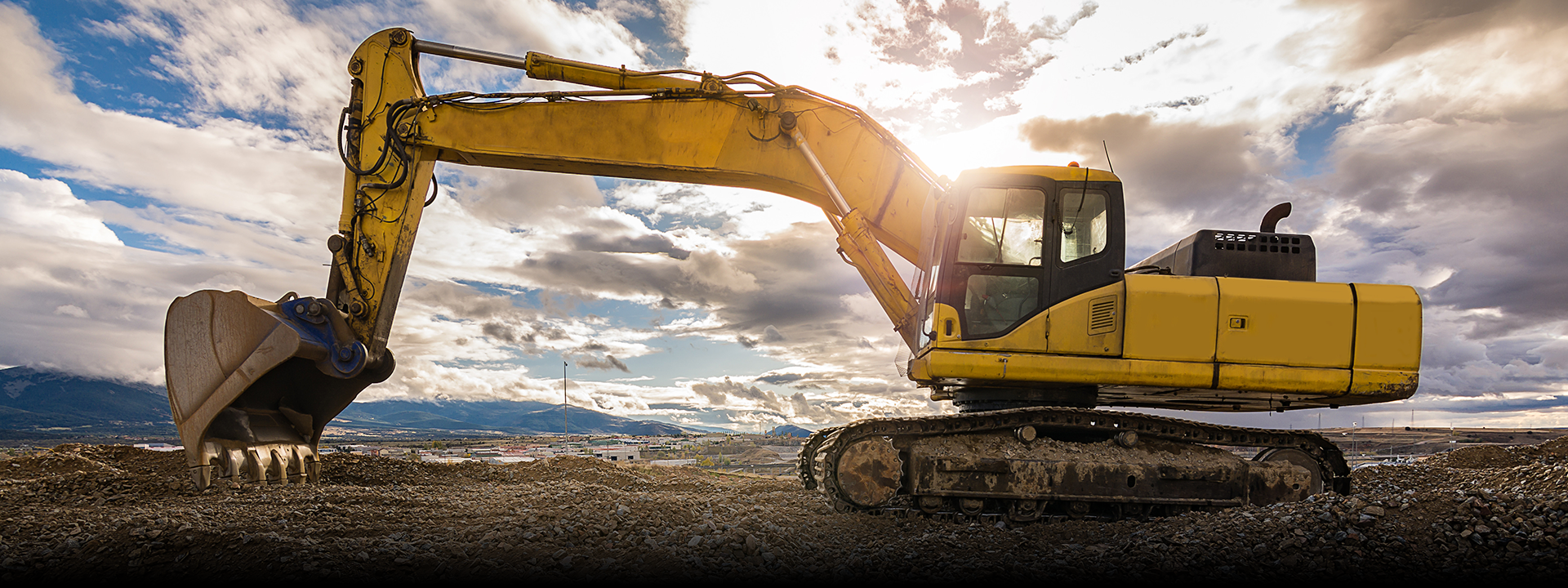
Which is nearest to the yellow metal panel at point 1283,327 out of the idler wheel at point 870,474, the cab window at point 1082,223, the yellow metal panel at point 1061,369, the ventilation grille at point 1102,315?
the yellow metal panel at point 1061,369

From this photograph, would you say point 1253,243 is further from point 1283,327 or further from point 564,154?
point 564,154

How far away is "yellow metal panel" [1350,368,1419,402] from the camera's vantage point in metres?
5.92

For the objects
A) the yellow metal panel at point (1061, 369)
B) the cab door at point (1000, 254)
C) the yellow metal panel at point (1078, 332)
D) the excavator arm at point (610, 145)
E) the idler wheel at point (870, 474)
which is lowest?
the idler wheel at point (870, 474)

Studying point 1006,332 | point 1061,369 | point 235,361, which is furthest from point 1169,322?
point 235,361

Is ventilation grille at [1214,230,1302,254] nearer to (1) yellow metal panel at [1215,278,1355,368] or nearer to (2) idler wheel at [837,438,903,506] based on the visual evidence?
(1) yellow metal panel at [1215,278,1355,368]

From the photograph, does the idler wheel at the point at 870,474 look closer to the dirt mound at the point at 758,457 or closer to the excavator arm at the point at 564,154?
the excavator arm at the point at 564,154

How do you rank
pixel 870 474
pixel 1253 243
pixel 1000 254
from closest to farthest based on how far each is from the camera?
pixel 870 474, pixel 1000 254, pixel 1253 243

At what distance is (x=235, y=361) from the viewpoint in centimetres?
729

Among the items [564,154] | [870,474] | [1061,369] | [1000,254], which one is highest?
[564,154]

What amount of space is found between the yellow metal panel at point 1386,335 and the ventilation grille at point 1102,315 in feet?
6.58

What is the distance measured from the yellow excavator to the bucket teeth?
0.02 m

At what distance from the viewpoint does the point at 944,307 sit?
5.91 meters

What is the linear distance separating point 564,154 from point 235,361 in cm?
380

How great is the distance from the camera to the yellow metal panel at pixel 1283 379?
589cm
